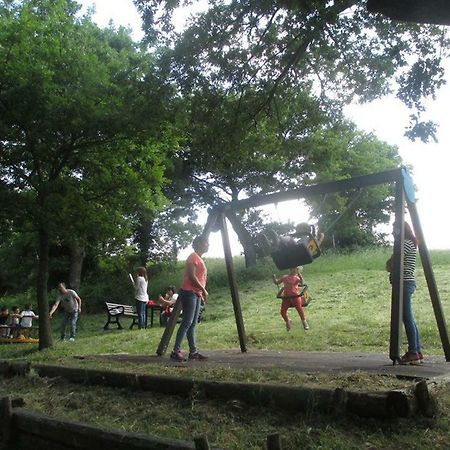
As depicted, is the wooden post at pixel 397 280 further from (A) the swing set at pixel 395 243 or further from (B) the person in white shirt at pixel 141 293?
(B) the person in white shirt at pixel 141 293

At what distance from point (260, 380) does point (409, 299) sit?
270cm

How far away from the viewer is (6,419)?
Answer: 217 inches

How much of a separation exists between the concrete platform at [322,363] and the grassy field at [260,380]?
0.75 meters

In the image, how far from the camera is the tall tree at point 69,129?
39.1ft

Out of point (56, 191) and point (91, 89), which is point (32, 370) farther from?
point (91, 89)

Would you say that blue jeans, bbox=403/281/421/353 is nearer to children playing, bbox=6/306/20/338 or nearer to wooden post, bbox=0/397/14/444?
wooden post, bbox=0/397/14/444

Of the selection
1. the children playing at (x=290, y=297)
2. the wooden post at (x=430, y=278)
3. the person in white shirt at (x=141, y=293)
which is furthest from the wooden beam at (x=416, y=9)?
the person in white shirt at (x=141, y=293)

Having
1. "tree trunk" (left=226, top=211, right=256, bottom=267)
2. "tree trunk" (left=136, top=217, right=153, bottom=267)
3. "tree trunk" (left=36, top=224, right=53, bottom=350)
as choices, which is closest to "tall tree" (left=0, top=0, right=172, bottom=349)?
"tree trunk" (left=36, top=224, right=53, bottom=350)

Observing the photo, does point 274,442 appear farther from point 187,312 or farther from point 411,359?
point 187,312

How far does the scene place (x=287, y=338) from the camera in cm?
1207

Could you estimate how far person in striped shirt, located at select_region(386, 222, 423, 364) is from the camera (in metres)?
7.09

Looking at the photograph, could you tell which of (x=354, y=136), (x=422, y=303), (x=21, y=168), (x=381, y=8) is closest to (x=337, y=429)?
(x=381, y=8)

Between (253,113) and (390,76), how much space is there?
3.23 meters

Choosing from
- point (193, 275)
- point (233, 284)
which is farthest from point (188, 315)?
point (233, 284)
